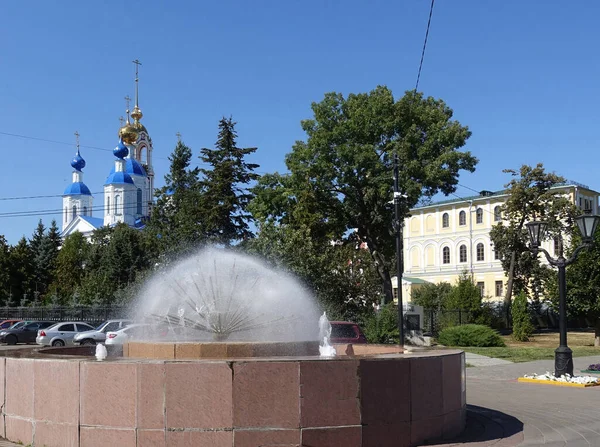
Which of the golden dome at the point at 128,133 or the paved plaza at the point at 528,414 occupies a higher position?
the golden dome at the point at 128,133

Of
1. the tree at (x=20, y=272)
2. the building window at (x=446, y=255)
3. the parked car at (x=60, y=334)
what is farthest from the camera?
the building window at (x=446, y=255)

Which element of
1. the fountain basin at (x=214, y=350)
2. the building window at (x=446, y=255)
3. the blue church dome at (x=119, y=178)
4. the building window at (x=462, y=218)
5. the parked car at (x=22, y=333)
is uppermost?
the blue church dome at (x=119, y=178)

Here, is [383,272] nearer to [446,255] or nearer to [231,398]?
[231,398]

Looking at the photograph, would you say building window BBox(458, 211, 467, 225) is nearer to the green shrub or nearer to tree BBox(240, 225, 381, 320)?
the green shrub

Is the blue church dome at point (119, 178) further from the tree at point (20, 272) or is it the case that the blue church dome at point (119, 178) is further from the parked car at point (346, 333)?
the parked car at point (346, 333)

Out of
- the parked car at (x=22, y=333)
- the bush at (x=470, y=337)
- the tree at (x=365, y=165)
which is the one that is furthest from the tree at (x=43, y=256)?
the bush at (x=470, y=337)

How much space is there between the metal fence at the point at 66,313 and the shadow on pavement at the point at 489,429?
33.6m

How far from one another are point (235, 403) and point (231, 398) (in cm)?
7

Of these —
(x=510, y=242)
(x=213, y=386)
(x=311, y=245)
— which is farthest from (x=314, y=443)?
(x=510, y=242)

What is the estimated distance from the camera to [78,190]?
385 feet

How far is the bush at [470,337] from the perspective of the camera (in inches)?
1204

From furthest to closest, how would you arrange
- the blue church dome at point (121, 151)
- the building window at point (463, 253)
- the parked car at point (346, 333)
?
the blue church dome at point (121, 151), the building window at point (463, 253), the parked car at point (346, 333)

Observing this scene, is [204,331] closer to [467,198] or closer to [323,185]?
[323,185]

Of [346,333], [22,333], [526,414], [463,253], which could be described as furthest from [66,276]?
[526,414]
